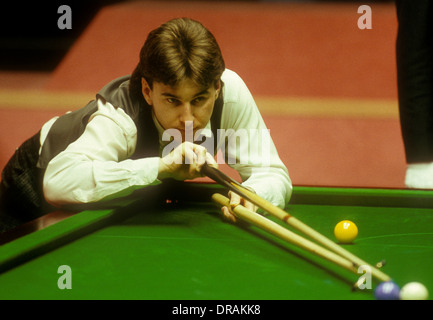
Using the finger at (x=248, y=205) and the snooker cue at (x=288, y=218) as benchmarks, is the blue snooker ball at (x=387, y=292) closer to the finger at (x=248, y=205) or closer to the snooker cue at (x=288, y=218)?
the snooker cue at (x=288, y=218)

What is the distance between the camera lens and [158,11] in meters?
6.13

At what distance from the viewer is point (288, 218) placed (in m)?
1.67

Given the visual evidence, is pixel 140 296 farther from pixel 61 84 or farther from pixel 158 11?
pixel 158 11

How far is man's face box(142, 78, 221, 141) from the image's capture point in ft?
6.77

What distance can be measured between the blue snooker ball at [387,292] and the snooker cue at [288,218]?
→ 0.27ft

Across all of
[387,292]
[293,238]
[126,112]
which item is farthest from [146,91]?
[387,292]

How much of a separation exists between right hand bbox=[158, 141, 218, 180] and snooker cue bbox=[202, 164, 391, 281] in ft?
0.11

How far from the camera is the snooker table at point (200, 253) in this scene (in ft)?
4.03

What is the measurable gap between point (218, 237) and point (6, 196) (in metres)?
1.24

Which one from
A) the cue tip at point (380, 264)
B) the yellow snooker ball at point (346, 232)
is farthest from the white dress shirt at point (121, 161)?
the cue tip at point (380, 264)

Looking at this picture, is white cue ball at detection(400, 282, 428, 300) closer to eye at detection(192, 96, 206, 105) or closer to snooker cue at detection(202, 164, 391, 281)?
snooker cue at detection(202, 164, 391, 281)

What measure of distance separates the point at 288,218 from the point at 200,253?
30 cm

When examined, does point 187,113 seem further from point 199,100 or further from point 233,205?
point 233,205
